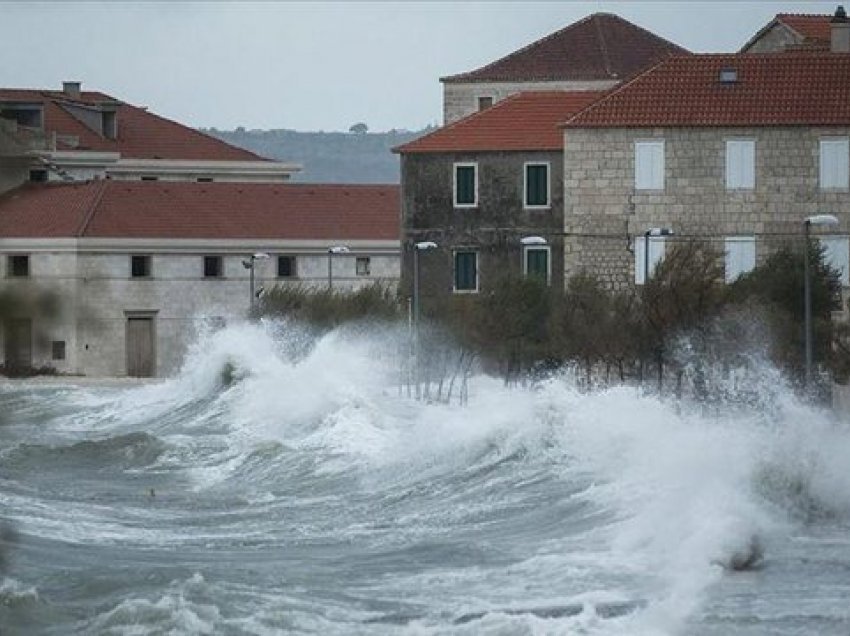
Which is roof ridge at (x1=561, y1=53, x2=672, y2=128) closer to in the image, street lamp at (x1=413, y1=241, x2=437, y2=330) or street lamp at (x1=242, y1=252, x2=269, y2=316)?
street lamp at (x1=413, y1=241, x2=437, y2=330)

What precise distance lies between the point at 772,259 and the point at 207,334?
31479 mm

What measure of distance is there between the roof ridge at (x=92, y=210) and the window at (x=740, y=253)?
90.8 feet

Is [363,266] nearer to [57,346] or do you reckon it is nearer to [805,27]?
[805,27]

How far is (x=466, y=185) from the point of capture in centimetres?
5803

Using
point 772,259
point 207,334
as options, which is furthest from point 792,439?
point 207,334

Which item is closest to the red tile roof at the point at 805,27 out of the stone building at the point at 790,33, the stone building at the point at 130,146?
the stone building at the point at 790,33

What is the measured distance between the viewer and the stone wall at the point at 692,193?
5159cm

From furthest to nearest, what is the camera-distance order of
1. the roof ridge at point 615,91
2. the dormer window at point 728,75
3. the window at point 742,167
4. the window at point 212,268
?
1. the window at point 212,268
2. the dormer window at point 728,75
3. the roof ridge at point 615,91
4. the window at point 742,167

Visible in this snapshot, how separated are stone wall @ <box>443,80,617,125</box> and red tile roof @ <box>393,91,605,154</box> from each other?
10470 mm

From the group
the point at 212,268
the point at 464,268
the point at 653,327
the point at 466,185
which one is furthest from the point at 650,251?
the point at 212,268

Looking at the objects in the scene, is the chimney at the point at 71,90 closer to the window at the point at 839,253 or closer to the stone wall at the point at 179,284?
the stone wall at the point at 179,284

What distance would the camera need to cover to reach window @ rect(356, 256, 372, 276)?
78562 millimetres

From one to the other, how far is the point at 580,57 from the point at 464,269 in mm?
17296

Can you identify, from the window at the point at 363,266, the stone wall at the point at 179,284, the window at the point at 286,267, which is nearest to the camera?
the stone wall at the point at 179,284
